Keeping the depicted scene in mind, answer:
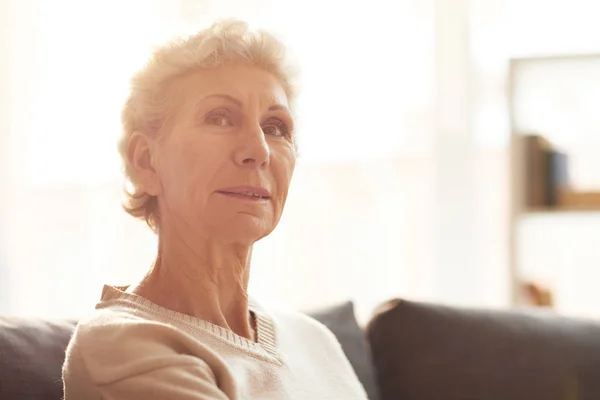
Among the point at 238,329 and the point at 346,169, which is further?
the point at 346,169

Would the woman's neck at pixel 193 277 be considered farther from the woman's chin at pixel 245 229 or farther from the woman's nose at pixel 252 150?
the woman's nose at pixel 252 150

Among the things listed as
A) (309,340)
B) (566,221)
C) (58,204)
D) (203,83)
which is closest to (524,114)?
(566,221)

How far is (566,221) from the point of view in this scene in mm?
3408

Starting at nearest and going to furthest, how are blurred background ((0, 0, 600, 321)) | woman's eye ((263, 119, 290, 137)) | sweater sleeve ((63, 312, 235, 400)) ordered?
sweater sleeve ((63, 312, 235, 400)), woman's eye ((263, 119, 290, 137)), blurred background ((0, 0, 600, 321))

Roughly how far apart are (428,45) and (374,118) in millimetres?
352

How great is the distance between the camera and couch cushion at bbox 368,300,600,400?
6.32 ft

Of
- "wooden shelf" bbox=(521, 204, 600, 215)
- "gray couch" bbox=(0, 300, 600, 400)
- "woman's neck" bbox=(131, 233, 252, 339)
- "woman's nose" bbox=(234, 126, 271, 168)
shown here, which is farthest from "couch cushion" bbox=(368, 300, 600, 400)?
"wooden shelf" bbox=(521, 204, 600, 215)

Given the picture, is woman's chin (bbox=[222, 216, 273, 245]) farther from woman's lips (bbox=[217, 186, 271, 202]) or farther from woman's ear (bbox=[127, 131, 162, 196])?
woman's ear (bbox=[127, 131, 162, 196])

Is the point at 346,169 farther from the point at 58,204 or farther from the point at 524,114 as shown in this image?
the point at 58,204

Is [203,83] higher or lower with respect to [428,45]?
lower

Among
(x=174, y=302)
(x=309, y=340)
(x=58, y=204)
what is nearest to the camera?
(x=174, y=302)

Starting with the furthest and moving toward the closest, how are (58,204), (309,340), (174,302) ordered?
(58,204), (309,340), (174,302)

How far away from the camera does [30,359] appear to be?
1549 mm

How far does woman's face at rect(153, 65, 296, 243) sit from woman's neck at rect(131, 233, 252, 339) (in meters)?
0.03
